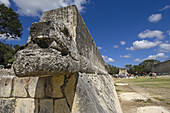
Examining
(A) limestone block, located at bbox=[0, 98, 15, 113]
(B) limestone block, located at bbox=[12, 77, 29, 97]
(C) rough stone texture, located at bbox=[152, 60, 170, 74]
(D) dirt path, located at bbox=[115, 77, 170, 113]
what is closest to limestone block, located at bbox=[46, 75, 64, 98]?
(B) limestone block, located at bbox=[12, 77, 29, 97]

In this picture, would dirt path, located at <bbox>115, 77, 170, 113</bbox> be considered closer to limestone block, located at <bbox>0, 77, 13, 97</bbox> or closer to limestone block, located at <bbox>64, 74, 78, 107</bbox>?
limestone block, located at <bbox>64, 74, 78, 107</bbox>

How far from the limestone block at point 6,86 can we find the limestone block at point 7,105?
94 mm

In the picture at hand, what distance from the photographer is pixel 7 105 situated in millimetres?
1728

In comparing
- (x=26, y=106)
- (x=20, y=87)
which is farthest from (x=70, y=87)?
(x=20, y=87)

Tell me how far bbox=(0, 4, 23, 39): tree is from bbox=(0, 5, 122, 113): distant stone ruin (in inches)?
565

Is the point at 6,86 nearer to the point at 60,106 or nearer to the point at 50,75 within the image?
the point at 60,106

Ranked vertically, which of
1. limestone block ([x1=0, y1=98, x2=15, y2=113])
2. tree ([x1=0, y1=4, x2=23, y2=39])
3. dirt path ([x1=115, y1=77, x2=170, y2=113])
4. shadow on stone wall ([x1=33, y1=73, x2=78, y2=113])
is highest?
tree ([x1=0, y1=4, x2=23, y2=39])

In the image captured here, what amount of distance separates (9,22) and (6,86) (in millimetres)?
14805

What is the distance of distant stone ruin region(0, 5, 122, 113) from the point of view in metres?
0.90

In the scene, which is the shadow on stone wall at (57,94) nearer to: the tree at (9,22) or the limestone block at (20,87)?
the limestone block at (20,87)

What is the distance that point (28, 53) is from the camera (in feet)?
2.99

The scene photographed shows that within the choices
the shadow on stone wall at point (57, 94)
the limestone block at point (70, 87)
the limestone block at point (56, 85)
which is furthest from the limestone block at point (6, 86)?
the limestone block at point (70, 87)

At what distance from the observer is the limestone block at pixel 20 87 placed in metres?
1.75

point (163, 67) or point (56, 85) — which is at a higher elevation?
point (163, 67)
